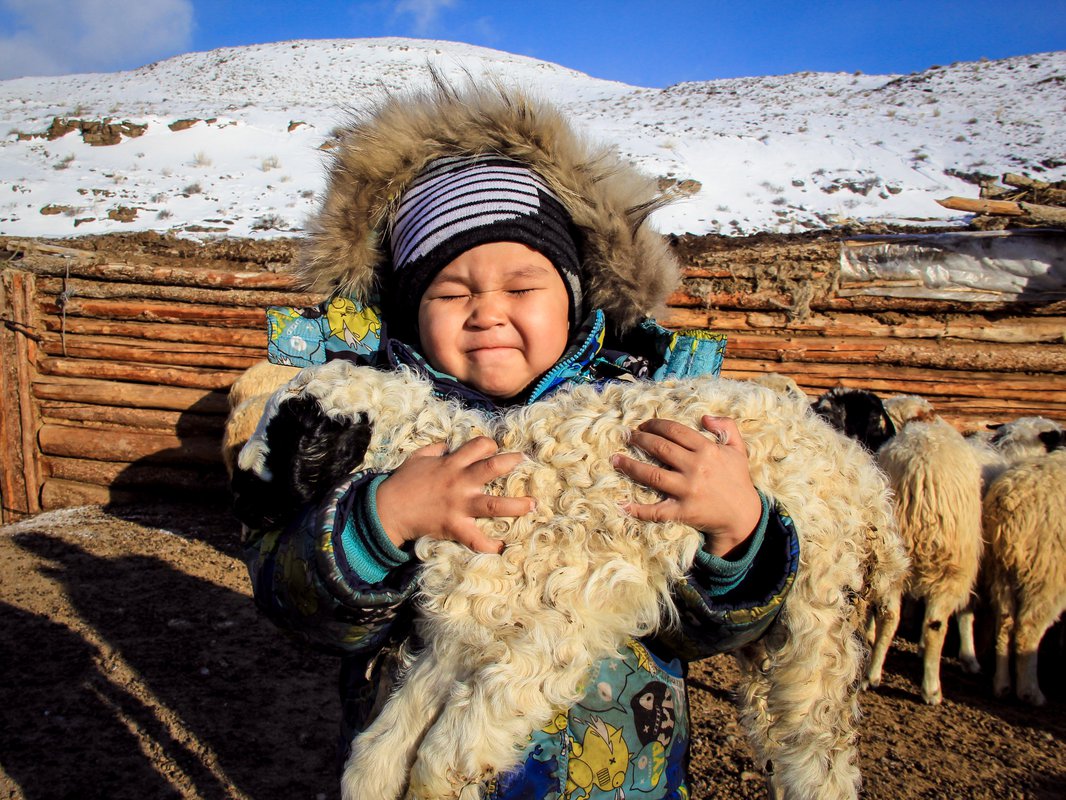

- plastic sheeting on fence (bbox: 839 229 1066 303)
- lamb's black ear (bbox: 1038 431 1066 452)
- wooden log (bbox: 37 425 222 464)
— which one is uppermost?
plastic sheeting on fence (bbox: 839 229 1066 303)

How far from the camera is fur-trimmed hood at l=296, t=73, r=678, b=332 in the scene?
172 centimetres

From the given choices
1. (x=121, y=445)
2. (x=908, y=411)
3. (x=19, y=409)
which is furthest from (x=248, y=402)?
(x=908, y=411)

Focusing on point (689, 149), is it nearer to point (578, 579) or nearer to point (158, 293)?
point (158, 293)

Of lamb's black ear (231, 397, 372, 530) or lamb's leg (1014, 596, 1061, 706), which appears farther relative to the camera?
lamb's leg (1014, 596, 1061, 706)

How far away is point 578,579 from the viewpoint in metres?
1.07

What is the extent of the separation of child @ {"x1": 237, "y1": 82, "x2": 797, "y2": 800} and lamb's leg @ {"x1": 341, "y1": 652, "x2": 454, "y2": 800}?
15 cm

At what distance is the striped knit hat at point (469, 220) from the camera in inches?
60.9

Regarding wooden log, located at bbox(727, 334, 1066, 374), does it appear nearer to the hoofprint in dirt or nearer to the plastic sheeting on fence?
the plastic sheeting on fence

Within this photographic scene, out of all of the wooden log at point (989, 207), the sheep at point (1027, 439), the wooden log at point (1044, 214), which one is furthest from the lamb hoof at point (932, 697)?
the wooden log at point (989, 207)

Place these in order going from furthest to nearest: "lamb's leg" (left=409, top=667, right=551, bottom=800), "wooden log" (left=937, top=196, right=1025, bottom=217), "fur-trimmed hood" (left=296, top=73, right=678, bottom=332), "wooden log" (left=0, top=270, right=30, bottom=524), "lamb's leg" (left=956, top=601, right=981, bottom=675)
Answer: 1. "wooden log" (left=0, top=270, right=30, bottom=524)
2. "wooden log" (left=937, top=196, right=1025, bottom=217)
3. "lamb's leg" (left=956, top=601, right=981, bottom=675)
4. "fur-trimmed hood" (left=296, top=73, right=678, bottom=332)
5. "lamb's leg" (left=409, top=667, right=551, bottom=800)

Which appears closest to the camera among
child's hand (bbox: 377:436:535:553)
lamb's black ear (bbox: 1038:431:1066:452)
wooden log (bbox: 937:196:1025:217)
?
child's hand (bbox: 377:436:535:553)

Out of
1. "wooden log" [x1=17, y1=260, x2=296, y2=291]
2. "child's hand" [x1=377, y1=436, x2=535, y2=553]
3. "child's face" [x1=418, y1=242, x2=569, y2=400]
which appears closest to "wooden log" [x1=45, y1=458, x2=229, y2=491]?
"wooden log" [x1=17, y1=260, x2=296, y2=291]

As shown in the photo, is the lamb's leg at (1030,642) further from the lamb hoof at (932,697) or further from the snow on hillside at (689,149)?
the snow on hillside at (689,149)

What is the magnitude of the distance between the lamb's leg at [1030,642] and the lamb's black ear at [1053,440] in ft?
4.05
